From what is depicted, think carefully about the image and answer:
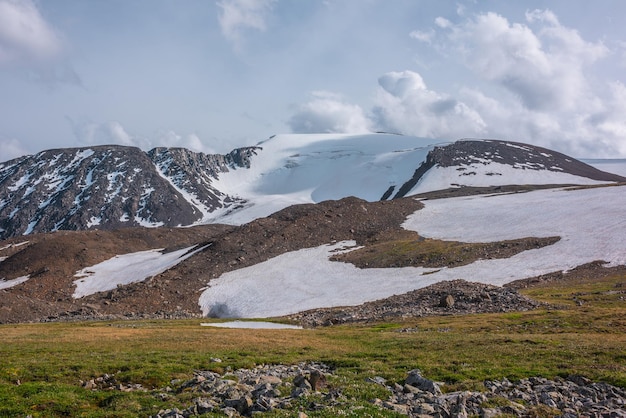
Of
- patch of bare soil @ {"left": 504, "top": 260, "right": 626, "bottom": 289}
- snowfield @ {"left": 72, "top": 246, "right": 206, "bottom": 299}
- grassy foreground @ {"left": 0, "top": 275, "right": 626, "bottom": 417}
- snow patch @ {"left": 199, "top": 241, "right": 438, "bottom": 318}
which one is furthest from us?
snowfield @ {"left": 72, "top": 246, "right": 206, "bottom": 299}

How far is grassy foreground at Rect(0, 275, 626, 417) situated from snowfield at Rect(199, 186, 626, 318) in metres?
27.8

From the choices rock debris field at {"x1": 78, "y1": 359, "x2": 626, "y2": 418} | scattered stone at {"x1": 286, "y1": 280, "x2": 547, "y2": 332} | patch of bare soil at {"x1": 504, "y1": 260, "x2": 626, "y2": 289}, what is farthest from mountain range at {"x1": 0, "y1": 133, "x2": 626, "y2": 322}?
rock debris field at {"x1": 78, "y1": 359, "x2": 626, "y2": 418}

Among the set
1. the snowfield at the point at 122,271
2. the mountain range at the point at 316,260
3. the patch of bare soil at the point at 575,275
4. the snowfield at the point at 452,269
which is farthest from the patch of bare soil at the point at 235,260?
the snowfield at the point at 452,269

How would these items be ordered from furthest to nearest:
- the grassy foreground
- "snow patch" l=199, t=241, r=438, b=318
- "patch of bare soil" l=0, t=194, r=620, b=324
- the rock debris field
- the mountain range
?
the mountain range → "snow patch" l=199, t=241, r=438, b=318 → "patch of bare soil" l=0, t=194, r=620, b=324 → the grassy foreground → the rock debris field

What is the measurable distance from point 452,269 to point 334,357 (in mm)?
56377

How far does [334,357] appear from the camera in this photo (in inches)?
1198

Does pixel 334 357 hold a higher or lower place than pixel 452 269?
lower

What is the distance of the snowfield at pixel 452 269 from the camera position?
7812 centimetres

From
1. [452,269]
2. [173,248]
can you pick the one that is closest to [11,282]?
[173,248]

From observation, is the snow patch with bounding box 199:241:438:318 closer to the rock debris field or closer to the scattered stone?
the scattered stone

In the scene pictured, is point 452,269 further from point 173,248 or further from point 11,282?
point 11,282

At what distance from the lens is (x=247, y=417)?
620 inches

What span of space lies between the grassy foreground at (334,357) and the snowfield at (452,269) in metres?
27.8

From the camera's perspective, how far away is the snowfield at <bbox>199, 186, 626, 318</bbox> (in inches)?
3076
